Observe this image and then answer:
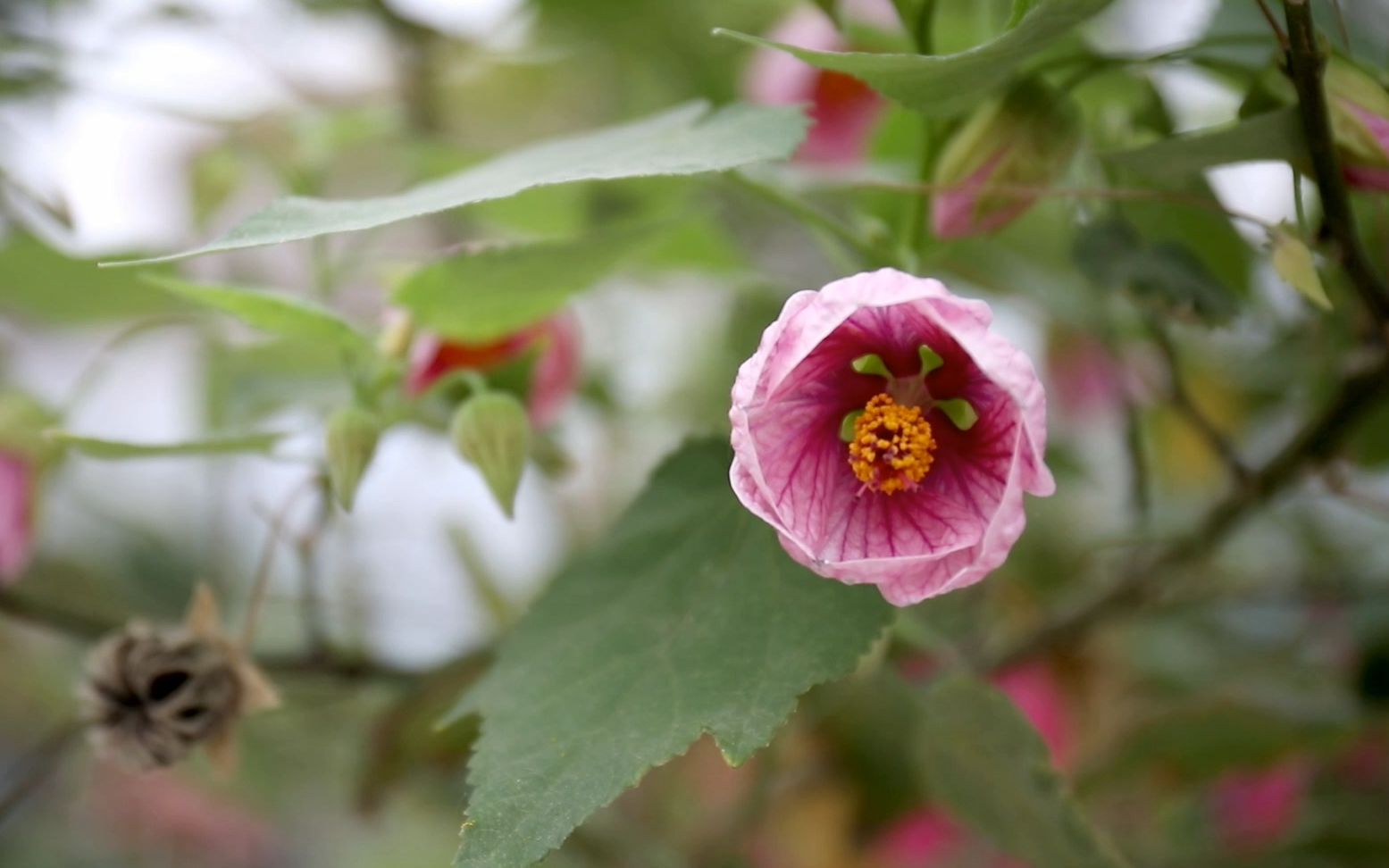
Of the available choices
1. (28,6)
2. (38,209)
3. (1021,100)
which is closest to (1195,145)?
(1021,100)

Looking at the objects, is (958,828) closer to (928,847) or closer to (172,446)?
(928,847)

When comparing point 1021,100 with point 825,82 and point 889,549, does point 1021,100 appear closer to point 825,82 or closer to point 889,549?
point 889,549

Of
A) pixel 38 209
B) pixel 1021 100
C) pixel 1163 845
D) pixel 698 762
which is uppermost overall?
pixel 1021 100

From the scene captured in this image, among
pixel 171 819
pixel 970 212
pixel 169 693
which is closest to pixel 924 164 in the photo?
pixel 970 212

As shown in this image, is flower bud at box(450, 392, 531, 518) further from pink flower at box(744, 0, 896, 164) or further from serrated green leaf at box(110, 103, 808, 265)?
pink flower at box(744, 0, 896, 164)

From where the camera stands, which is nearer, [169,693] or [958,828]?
[169,693]

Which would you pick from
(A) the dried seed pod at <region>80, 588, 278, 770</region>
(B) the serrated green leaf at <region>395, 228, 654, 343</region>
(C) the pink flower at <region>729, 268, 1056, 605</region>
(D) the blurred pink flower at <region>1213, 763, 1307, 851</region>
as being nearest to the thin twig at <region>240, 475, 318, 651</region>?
(A) the dried seed pod at <region>80, 588, 278, 770</region>

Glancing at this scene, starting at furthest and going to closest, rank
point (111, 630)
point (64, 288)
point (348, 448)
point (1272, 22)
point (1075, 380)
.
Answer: point (1075, 380) → point (64, 288) → point (111, 630) → point (348, 448) → point (1272, 22)
